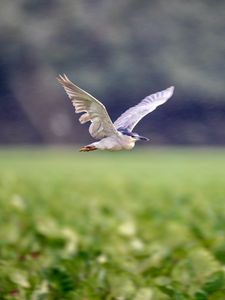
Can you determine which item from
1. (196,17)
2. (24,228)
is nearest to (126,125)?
(24,228)

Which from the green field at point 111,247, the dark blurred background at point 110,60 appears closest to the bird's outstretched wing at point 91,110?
the green field at point 111,247

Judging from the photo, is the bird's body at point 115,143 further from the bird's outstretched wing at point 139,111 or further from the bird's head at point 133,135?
the bird's outstretched wing at point 139,111

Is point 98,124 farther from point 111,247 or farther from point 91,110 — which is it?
point 111,247

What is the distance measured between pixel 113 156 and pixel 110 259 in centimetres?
2263

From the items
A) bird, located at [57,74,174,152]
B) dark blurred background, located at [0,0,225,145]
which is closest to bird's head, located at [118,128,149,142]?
bird, located at [57,74,174,152]

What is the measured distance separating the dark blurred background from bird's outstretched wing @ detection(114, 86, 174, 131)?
15849 mm

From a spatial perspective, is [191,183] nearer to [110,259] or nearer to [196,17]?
[110,259]

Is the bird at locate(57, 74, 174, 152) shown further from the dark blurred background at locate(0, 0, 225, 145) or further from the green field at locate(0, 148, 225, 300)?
the dark blurred background at locate(0, 0, 225, 145)

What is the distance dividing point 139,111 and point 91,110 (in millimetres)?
513

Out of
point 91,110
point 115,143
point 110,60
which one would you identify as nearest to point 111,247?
point 91,110

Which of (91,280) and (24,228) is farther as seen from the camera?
(24,228)

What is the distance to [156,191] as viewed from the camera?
34.8 feet

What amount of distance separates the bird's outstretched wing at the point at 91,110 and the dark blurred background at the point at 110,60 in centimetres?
1652

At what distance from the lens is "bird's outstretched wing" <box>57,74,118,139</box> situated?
3.95m
